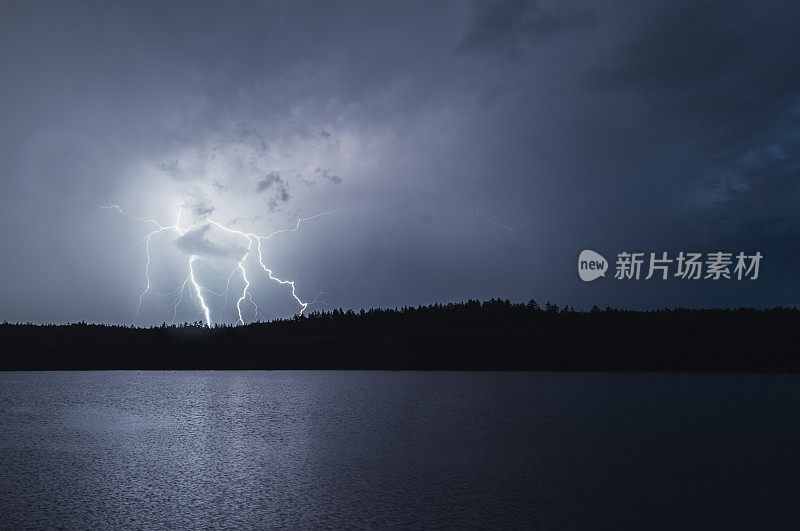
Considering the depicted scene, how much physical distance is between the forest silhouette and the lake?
105 meters

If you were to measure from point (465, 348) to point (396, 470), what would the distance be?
119 m

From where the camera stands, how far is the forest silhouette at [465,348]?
124m

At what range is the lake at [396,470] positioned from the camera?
372 inches

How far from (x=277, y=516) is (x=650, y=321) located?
152 meters

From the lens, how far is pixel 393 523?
8867mm

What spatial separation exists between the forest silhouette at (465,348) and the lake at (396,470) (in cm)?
10473

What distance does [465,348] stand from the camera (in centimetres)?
13062

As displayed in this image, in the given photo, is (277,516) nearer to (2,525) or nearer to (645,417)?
(2,525)

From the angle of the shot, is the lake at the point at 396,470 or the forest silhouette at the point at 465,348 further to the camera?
the forest silhouette at the point at 465,348

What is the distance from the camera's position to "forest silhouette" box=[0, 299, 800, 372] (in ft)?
405

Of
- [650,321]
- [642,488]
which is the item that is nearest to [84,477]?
[642,488]

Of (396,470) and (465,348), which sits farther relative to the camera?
(465,348)

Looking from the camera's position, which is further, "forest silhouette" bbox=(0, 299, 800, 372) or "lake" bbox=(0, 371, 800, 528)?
"forest silhouette" bbox=(0, 299, 800, 372)

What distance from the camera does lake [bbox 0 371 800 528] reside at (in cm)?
944
